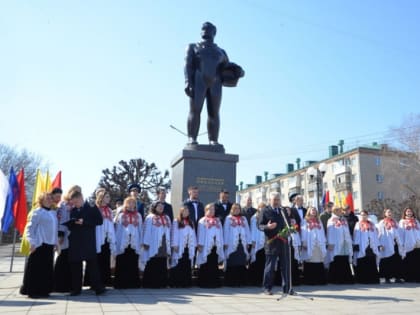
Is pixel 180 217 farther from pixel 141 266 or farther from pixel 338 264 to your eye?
pixel 338 264

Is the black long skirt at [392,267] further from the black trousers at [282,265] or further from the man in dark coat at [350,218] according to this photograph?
the black trousers at [282,265]

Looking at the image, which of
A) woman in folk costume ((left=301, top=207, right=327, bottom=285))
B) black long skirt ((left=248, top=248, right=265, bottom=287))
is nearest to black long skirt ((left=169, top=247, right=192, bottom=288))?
black long skirt ((left=248, top=248, right=265, bottom=287))

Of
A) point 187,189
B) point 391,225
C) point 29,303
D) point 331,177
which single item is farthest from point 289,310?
point 331,177

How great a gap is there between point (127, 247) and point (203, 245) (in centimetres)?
158

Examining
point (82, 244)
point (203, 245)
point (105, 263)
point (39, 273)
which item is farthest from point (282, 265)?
point (39, 273)

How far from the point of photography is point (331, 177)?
188ft

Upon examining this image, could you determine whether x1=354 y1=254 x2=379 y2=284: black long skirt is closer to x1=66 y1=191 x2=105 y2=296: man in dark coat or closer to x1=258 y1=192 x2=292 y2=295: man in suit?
x1=258 y1=192 x2=292 y2=295: man in suit

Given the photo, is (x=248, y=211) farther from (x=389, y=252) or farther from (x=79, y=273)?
(x=79, y=273)

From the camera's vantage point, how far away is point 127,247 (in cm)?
826

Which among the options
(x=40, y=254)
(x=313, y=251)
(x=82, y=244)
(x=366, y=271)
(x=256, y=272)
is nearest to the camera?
(x=40, y=254)

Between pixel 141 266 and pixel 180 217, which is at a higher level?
pixel 180 217

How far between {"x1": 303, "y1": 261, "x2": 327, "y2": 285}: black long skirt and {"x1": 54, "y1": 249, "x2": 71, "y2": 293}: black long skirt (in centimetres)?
513

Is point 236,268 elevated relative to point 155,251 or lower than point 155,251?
lower

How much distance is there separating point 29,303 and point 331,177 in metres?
54.9
